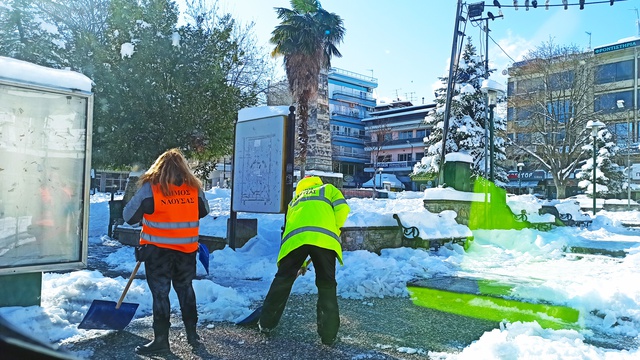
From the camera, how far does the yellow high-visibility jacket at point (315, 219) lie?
4.41 meters

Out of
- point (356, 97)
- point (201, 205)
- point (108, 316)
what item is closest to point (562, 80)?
point (201, 205)

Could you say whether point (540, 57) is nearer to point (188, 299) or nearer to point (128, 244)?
point (128, 244)

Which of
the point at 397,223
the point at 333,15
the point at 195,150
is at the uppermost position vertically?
the point at 333,15

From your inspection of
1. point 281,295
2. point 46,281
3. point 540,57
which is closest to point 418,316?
point 281,295

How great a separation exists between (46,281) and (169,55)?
8.58 m

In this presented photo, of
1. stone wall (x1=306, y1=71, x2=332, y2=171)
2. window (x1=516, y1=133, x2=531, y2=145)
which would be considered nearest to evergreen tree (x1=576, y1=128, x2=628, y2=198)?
window (x1=516, y1=133, x2=531, y2=145)

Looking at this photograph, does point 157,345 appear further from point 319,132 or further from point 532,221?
point 319,132

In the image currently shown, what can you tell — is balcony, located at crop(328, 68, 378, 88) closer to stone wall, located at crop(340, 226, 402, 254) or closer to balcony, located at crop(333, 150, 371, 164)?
balcony, located at crop(333, 150, 371, 164)

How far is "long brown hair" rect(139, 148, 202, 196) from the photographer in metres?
4.18

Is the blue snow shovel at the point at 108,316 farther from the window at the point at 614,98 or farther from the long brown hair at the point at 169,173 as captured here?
the window at the point at 614,98

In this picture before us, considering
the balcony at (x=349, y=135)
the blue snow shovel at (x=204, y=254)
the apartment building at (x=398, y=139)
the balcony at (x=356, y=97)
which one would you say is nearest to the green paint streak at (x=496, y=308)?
the blue snow shovel at (x=204, y=254)

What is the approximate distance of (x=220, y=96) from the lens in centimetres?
1412

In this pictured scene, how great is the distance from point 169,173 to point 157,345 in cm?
141

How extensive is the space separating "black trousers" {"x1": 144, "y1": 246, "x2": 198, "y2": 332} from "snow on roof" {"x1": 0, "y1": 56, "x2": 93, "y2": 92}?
2.02m
